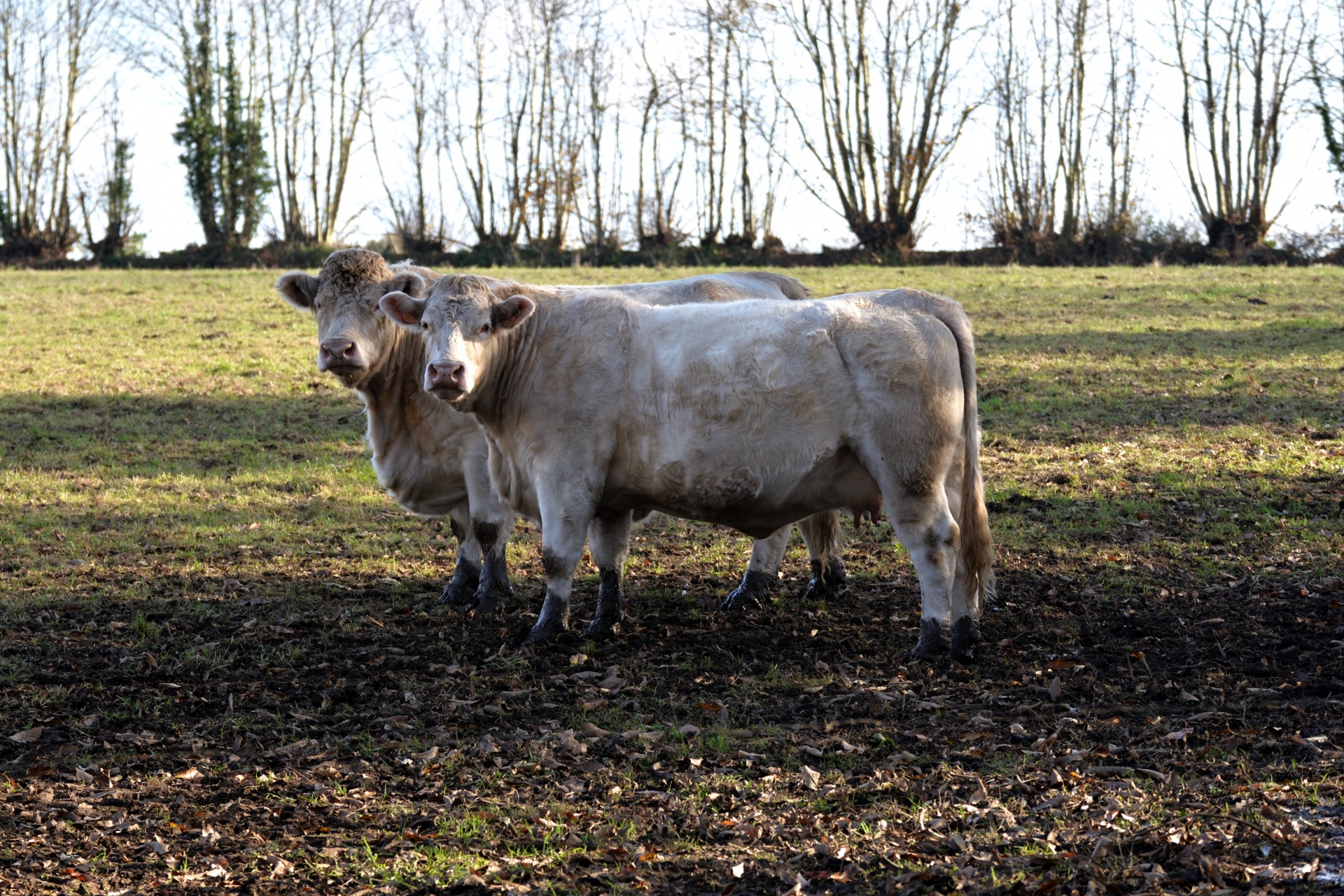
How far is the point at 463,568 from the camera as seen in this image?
9.18m

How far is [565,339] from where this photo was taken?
789cm

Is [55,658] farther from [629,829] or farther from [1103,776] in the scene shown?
[1103,776]

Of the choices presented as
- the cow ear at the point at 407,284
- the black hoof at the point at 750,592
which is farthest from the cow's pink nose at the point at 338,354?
the black hoof at the point at 750,592

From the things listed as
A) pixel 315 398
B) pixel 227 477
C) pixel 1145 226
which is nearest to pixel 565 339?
pixel 227 477

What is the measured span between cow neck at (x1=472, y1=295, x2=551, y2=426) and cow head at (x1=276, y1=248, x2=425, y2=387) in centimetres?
100

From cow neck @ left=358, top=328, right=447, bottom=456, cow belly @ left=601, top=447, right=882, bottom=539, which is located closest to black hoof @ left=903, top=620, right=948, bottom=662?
cow belly @ left=601, top=447, right=882, bottom=539

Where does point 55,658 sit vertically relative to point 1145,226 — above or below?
below

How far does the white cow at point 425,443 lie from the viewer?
8641 mm

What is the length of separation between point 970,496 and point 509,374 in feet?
9.69

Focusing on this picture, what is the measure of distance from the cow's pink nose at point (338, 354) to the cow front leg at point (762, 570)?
312 centimetres

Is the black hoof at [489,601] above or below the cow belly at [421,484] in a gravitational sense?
below

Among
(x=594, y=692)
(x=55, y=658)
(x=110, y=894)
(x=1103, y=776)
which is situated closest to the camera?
(x=110, y=894)

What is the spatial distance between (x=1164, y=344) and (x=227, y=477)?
14462mm

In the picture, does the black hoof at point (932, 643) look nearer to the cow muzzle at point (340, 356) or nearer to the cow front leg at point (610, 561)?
the cow front leg at point (610, 561)
